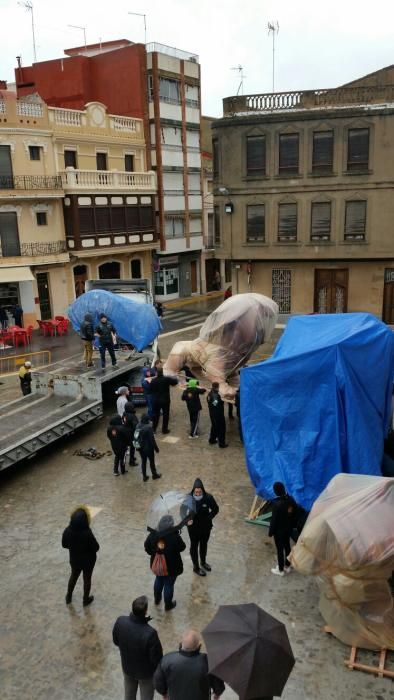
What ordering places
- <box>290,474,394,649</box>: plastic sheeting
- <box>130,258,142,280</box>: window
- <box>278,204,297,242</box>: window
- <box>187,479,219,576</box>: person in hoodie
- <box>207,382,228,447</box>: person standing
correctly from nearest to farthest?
<box>290,474,394,649</box>: plastic sheeting → <box>187,479,219,576</box>: person in hoodie → <box>207,382,228,447</box>: person standing → <box>278,204,297,242</box>: window → <box>130,258,142,280</box>: window

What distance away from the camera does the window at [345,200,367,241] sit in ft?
87.8

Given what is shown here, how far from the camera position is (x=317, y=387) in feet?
32.4

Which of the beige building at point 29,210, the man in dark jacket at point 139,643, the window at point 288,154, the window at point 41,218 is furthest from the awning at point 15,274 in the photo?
the man in dark jacket at point 139,643

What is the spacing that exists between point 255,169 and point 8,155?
1231 centimetres

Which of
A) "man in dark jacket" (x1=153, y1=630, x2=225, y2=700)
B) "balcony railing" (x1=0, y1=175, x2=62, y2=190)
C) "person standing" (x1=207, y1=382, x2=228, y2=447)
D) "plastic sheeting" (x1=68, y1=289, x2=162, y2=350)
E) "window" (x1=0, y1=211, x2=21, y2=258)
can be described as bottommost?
"person standing" (x1=207, y1=382, x2=228, y2=447)

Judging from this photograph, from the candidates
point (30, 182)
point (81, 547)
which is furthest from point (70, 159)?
point (81, 547)

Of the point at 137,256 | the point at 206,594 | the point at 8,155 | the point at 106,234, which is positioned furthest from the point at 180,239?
the point at 206,594

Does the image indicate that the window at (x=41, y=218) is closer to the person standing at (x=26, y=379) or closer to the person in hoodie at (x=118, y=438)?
the person standing at (x=26, y=379)

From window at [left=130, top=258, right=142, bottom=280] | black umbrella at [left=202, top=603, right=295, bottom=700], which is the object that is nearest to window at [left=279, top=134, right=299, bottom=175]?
window at [left=130, top=258, right=142, bottom=280]

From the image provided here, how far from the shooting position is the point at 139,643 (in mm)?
5809

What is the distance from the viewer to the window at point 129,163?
34.8 m

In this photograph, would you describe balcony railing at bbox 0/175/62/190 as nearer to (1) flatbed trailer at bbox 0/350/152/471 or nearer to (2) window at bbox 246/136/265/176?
(2) window at bbox 246/136/265/176

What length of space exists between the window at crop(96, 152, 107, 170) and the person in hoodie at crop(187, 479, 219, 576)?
2827 centimetres

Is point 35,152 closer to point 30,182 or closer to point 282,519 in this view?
point 30,182
